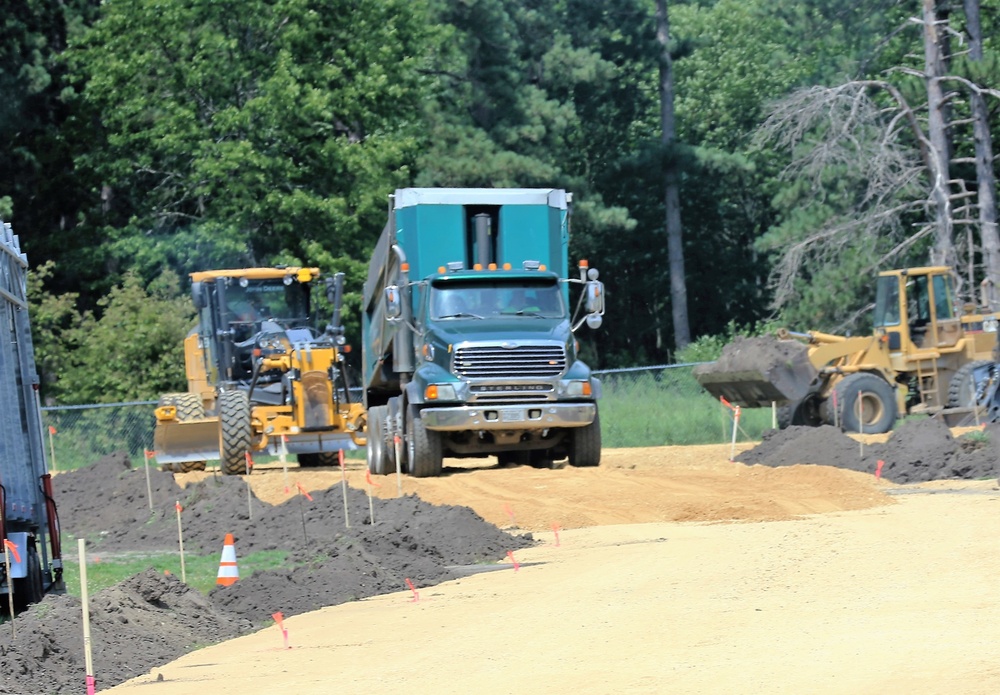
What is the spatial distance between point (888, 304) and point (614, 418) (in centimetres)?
670

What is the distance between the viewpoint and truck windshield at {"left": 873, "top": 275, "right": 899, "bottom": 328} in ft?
106

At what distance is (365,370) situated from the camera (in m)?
29.2

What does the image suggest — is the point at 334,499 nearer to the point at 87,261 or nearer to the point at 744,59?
the point at 87,261

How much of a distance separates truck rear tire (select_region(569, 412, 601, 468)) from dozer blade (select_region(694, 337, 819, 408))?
6.86m

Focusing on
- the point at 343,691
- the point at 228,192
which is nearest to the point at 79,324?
the point at 228,192

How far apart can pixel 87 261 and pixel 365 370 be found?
804 inches

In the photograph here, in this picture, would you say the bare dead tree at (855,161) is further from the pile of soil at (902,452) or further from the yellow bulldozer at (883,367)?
the pile of soil at (902,452)

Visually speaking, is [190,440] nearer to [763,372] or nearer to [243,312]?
[243,312]

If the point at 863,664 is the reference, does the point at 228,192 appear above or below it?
above

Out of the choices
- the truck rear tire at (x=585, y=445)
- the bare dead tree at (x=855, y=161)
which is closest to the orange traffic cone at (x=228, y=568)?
the truck rear tire at (x=585, y=445)

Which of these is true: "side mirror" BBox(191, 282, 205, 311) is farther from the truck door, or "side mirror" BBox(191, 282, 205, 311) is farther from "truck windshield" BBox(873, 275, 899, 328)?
the truck door

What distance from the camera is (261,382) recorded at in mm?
28422

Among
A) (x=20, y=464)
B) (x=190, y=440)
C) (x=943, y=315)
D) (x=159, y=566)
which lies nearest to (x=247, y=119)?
(x=190, y=440)

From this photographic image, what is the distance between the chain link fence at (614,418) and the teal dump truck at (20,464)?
2116 centimetres
